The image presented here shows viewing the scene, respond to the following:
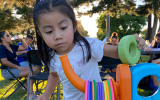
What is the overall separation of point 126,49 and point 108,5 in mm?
10190

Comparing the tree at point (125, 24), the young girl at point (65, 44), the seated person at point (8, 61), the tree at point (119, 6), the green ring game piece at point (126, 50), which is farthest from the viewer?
the tree at point (125, 24)

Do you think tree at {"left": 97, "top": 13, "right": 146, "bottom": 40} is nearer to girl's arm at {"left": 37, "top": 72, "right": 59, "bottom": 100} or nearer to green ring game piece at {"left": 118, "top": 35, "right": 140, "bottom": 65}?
girl's arm at {"left": 37, "top": 72, "right": 59, "bottom": 100}

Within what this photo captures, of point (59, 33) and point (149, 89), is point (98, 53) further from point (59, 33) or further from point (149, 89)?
point (149, 89)

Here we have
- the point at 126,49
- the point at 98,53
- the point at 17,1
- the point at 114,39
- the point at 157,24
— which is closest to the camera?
the point at 126,49

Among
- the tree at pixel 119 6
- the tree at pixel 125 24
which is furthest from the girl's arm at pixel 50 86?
the tree at pixel 125 24

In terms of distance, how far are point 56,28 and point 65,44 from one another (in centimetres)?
13

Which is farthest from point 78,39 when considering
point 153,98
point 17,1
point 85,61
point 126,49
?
point 17,1

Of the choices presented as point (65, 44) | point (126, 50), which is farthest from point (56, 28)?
point (126, 50)

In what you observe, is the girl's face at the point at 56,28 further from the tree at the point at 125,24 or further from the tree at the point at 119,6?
the tree at the point at 125,24

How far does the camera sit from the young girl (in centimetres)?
93

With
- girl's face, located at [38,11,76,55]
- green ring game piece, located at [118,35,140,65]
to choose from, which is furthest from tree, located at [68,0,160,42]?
green ring game piece, located at [118,35,140,65]

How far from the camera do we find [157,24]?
13.6 meters

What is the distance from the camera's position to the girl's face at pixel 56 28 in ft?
2.98

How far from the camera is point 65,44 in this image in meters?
0.98
